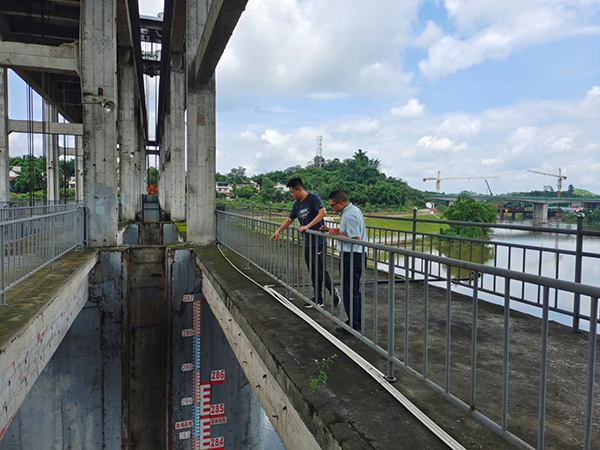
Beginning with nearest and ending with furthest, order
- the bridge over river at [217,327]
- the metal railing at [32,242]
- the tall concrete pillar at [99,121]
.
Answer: the bridge over river at [217,327], the metal railing at [32,242], the tall concrete pillar at [99,121]

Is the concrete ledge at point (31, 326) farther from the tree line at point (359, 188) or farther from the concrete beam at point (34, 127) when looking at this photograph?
the concrete beam at point (34, 127)

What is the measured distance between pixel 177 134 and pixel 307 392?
68.1 feet

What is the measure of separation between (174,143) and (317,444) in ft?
70.9

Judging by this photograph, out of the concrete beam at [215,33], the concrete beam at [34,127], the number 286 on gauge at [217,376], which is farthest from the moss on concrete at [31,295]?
the concrete beam at [34,127]

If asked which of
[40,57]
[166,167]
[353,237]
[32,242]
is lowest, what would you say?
[32,242]

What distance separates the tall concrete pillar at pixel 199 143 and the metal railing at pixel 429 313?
175cm

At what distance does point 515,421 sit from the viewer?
2.84 metres

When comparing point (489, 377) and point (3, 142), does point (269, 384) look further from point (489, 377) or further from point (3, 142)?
point (3, 142)

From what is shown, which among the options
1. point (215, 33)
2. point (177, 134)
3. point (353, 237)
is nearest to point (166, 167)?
point (177, 134)

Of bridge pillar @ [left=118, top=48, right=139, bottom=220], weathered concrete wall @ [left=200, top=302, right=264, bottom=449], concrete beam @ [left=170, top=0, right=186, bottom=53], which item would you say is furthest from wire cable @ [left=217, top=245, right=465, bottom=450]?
bridge pillar @ [left=118, top=48, right=139, bottom=220]

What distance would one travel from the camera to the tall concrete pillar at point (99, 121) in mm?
10953

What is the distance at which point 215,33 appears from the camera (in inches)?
341

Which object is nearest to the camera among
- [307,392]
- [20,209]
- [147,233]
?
[307,392]

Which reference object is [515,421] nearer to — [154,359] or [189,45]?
[154,359]
